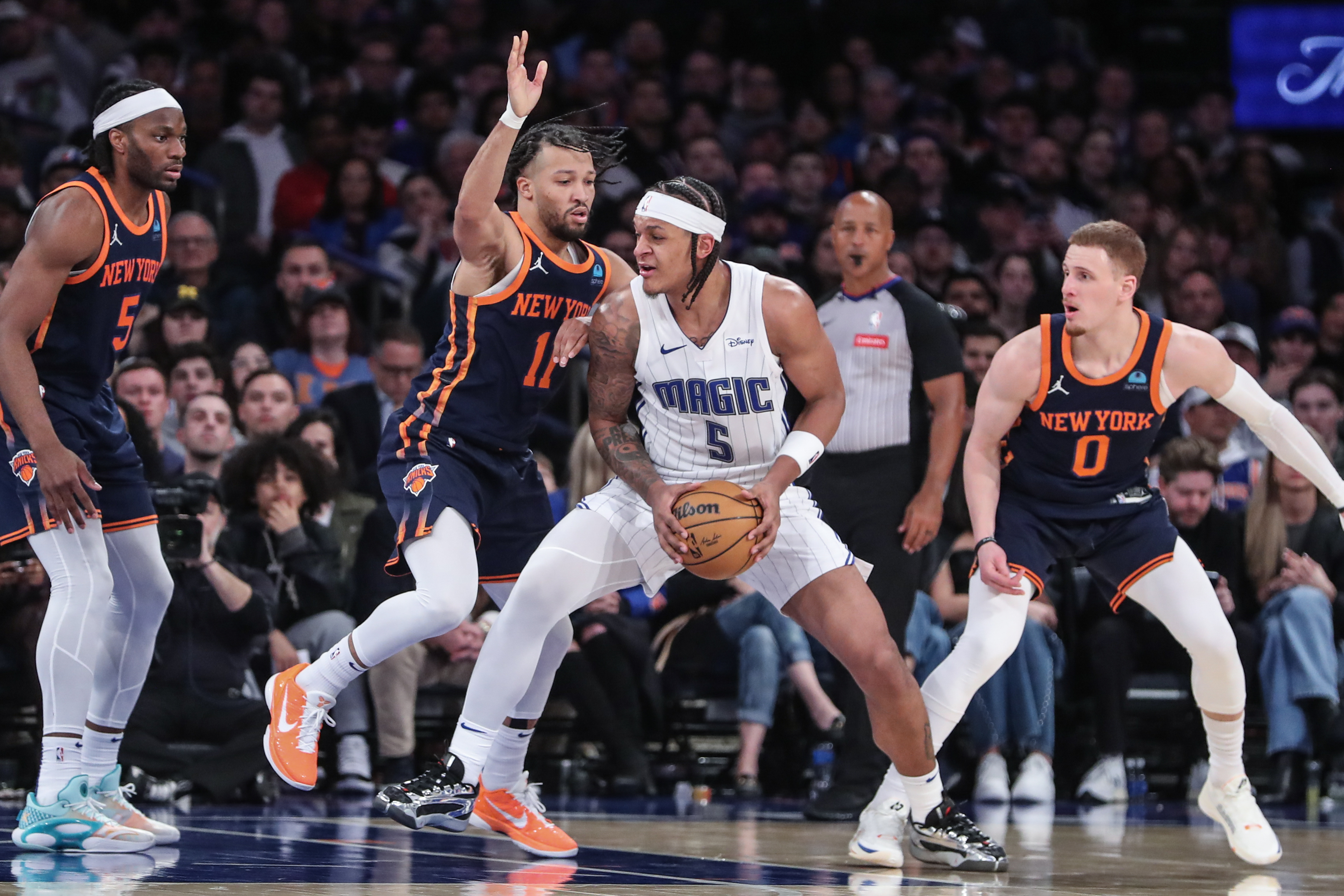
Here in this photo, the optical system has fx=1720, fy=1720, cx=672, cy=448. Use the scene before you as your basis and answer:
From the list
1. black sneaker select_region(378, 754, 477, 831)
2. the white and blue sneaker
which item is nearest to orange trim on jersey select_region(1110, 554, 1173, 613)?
black sneaker select_region(378, 754, 477, 831)

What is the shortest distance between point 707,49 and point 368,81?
265 cm

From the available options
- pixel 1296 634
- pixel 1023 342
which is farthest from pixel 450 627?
pixel 1296 634

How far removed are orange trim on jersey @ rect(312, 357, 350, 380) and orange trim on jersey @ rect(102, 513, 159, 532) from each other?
155 inches


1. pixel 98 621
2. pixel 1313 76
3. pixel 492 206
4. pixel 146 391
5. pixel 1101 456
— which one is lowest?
pixel 98 621

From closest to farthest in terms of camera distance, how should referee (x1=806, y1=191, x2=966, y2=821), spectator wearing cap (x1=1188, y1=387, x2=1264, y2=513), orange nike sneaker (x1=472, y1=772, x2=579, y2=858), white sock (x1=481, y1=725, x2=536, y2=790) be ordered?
1. orange nike sneaker (x1=472, y1=772, x2=579, y2=858)
2. white sock (x1=481, y1=725, x2=536, y2=790)
3. referee (x1=806, y1=191, x2=966, y2=821)
4. spectator wearing cap (x1=1188, y1=387, x2=1264, y2=513)

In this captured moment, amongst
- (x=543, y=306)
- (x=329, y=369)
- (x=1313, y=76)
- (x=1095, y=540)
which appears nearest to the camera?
(x=543, y=306)

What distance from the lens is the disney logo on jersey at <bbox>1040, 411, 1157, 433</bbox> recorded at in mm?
5375

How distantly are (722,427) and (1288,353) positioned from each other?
5981 millimetres

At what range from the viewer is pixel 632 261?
979cm

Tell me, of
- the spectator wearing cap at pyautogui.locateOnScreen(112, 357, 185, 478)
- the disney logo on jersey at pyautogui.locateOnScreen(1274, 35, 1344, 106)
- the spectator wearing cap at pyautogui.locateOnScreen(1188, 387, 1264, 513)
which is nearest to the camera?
the spectator wearing cap at pyautogui.locateOnScreen(112, 357, 185, 478)

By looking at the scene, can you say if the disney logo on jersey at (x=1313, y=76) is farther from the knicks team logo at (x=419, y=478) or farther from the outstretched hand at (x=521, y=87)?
the knicks team logo at (x=419, y=478)

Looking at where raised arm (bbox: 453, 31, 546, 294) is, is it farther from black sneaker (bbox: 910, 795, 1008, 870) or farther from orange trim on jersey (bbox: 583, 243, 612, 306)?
black sneaker (bbox: 910, 795, 1008, 870)

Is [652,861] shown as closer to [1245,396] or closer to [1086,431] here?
[1086,431]

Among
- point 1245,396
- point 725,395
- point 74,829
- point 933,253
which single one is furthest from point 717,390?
point 933,253
